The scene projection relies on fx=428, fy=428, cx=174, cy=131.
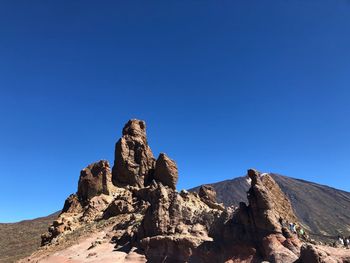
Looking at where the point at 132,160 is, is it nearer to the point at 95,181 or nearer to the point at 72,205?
the point at 95,181

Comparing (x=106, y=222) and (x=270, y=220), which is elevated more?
(x=106, y=222)

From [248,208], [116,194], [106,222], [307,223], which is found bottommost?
[248,208]

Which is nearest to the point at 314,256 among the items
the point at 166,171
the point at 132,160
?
the point at 166,171

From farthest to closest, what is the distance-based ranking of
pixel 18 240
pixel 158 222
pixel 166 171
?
pixel 18 240, pixel 166 171, pixel 158 222

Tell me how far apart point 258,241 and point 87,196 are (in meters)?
31.3

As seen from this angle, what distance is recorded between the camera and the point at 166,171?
51156mm

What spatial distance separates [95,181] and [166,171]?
28.2 feet

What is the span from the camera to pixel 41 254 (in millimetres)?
41500

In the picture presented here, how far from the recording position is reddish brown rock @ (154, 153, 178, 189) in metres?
50.8

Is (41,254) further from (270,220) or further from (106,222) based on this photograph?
(270,220)

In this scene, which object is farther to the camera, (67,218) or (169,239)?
(67,218)

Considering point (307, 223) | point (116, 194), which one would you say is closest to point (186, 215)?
point (116, 194)

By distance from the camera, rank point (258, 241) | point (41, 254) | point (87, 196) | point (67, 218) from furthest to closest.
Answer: point (87, 196) < point (67, 218) < point (41, 254) < point (258, 241)

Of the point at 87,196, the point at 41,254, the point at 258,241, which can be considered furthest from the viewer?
the point at 87,196
